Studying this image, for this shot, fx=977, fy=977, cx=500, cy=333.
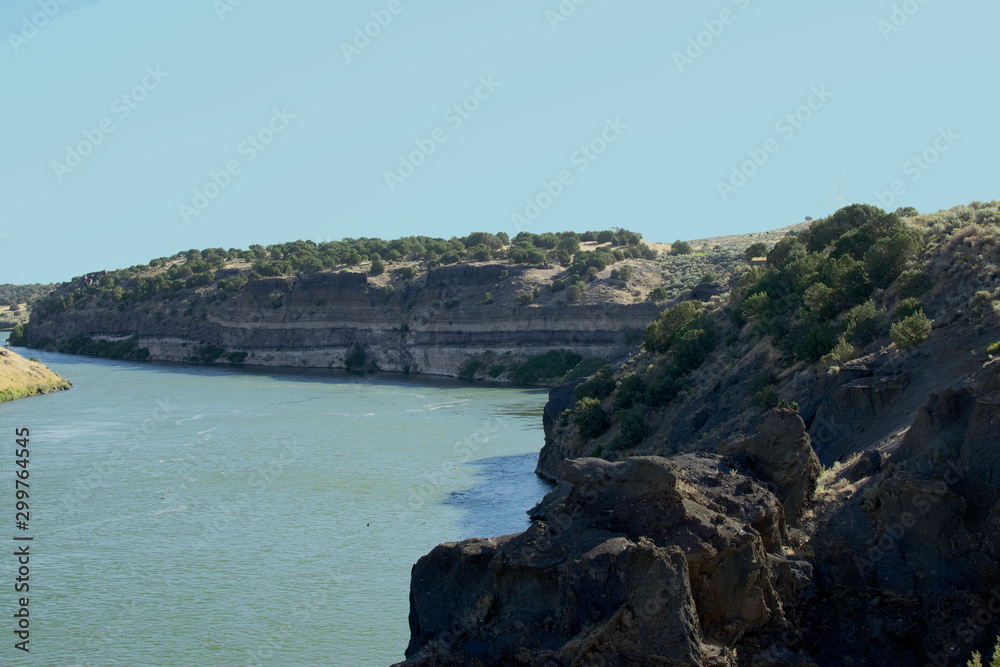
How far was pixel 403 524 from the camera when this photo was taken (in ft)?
97.2

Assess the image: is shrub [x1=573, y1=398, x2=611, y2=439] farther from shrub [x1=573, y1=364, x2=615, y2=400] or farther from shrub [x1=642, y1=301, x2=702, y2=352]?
shrub [x1=642, y1=301, x2=702, y2=352]

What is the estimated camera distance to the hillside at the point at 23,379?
219 ft

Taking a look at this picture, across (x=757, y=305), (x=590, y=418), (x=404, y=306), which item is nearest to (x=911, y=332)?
(x=757, y=305)

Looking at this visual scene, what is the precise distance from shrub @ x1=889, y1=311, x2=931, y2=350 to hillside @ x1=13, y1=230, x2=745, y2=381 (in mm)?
43706

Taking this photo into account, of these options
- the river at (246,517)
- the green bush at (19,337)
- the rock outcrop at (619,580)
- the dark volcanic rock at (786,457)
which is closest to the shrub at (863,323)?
the river at (246,517)

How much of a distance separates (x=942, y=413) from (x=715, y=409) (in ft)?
49.9

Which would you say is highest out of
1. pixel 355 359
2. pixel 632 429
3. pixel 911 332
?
pixel 911 332

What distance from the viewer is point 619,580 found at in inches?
508

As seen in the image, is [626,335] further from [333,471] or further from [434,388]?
[333,471]

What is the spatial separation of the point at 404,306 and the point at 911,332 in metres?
73.8

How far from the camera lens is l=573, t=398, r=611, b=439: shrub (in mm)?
36188

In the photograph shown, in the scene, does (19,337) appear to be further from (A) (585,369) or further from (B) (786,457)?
(B) (786,457)

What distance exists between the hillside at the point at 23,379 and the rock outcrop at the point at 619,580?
60489 millimetres

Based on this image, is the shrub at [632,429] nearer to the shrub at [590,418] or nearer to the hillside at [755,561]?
the shrub at [590,418]
